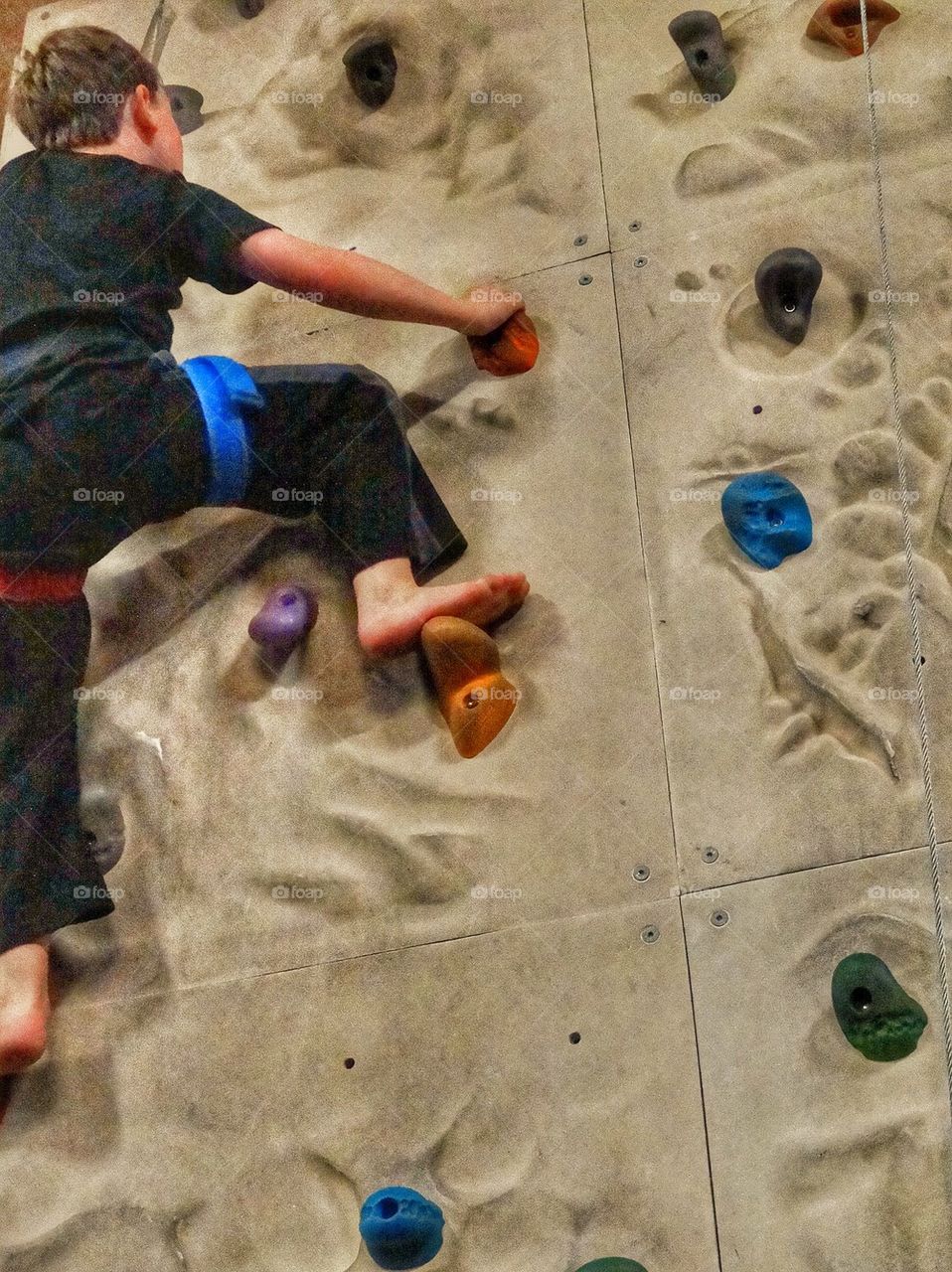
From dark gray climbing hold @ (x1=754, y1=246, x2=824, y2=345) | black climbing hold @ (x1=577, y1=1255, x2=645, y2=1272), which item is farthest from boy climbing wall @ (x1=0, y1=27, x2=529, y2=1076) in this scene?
black climbing hold @ (x1=577, y1=1255, x2=645, y2=1272)

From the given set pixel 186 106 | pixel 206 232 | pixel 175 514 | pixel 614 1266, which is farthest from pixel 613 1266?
pixel 186 106

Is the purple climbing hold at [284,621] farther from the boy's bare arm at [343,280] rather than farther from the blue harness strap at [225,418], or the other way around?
the boy's bare arm at [343,280]

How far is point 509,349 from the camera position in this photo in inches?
118

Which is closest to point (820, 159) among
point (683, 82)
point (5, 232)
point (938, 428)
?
point (683, 82)

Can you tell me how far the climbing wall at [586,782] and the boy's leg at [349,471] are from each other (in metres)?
0.09

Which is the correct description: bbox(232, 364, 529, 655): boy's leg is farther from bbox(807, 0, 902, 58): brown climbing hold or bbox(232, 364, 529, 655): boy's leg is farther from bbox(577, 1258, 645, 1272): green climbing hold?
bbox(807, 0, 902, 58): brown climbing hold

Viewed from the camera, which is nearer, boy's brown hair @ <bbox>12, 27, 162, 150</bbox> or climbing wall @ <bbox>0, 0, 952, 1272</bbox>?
climbing wall @ <bbox>0, 0, 952, 1272</bbox>

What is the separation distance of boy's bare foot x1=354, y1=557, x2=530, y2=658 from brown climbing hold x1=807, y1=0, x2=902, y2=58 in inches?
55.9

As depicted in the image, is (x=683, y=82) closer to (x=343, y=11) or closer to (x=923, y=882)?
(x=343, y=11)

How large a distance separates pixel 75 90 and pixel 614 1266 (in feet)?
8.01

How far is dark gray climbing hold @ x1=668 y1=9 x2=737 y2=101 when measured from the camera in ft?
10.4

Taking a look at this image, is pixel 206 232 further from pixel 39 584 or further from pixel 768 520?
pixel 768 520

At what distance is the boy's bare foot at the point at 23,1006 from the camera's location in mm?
2600

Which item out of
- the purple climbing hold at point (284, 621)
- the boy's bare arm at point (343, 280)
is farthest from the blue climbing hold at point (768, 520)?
the purple climbing hold at point (284, 621)
